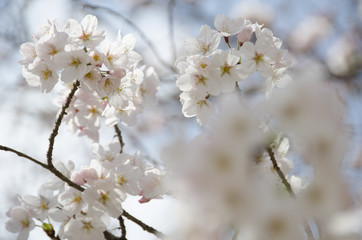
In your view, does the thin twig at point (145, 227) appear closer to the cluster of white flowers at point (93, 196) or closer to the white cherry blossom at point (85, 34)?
the cluster of white flowers at point (93, 196)

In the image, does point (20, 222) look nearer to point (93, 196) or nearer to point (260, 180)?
point (93, 196)

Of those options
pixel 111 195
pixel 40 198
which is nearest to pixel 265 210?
pixel 111 195

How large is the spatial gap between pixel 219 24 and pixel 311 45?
5449 millimetres

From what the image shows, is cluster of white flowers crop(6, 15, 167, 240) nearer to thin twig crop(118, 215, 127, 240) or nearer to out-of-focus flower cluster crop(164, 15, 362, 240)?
thin twig crop(118, 215, 127, 240)

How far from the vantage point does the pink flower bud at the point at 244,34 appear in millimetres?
1292

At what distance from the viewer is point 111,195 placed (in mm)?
1184

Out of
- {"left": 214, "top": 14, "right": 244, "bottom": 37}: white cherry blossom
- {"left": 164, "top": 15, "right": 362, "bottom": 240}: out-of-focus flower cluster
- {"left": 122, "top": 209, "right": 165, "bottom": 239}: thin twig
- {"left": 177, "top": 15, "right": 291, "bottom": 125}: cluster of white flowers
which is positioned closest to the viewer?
{"left": 164, "top": 15, "right": 362, "bottom": 240}: out-of-focus flower cluster

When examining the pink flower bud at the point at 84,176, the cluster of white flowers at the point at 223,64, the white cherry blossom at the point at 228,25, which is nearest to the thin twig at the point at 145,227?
the pink flower bud at the point at 84,176

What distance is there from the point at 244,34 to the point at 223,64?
6.2 inches

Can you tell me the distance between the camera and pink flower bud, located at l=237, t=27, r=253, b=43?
129cm

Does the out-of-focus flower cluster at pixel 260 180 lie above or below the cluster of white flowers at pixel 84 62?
below

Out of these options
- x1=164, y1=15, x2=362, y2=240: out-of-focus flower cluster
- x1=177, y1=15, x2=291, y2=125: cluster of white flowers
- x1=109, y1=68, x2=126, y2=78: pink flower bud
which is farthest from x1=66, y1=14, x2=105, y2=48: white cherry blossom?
x1=164, y1=15, x2=362, y2=240: out-of-focus flower cluster

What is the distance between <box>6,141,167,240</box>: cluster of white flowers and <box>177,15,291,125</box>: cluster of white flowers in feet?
0.88

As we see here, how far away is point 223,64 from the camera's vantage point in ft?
4.00
